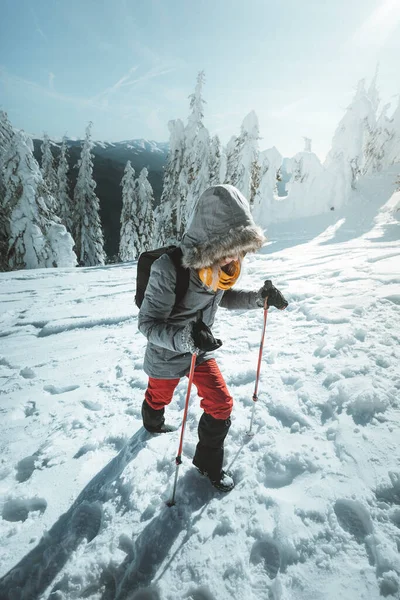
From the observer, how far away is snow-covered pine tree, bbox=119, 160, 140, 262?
27297 mm

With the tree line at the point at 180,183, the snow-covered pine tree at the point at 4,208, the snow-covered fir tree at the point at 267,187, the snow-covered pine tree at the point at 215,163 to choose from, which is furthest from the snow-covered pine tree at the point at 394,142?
the snow-covered pine tree at the point at 4,208

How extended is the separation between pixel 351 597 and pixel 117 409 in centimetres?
254

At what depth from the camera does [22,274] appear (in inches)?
403

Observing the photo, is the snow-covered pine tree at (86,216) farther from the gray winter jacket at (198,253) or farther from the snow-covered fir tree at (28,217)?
the gray winter jacket at (198,253)

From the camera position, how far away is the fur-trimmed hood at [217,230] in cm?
205

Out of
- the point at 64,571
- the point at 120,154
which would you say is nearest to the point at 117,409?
the point at 64,571

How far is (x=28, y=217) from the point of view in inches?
658

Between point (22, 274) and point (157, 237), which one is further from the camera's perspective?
point (157, 237)

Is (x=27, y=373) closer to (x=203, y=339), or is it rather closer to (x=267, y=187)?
(x=203, y=339)

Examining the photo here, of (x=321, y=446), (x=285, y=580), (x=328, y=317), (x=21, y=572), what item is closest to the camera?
(x=285, y=580)

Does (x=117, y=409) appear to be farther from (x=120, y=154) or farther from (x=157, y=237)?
(x=120, y=154)

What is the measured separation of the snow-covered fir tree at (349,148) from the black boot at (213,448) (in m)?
25.8

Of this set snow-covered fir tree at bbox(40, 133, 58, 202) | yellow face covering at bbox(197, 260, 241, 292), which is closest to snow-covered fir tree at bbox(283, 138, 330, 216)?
snow-covered fir tree at bbox(40, 133, 58, 202)

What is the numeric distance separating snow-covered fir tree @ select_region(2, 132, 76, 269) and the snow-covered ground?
48.0 ft
